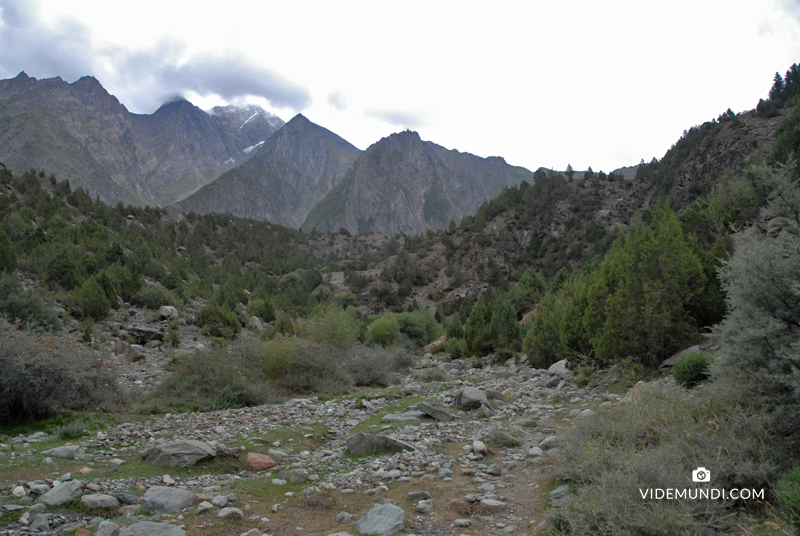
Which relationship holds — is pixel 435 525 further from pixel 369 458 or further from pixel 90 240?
pixel 90 240

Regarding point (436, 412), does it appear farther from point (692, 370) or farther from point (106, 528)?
point (106, 528)

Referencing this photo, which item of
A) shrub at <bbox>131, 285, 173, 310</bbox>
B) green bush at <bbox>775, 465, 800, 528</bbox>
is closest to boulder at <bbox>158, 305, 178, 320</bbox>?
shrub at <bbox>131, 285, 173, 310</bbox>

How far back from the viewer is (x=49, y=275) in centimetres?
2453

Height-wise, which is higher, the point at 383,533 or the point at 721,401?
the point at 721,401

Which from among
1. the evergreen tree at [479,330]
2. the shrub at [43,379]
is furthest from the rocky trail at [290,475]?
the evergreen tree at [479,330]

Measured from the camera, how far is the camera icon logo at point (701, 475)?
14.7ft

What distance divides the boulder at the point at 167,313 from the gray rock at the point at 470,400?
2117cm

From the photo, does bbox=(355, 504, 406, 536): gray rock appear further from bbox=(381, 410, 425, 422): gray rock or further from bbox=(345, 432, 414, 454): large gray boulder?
bbox=(381, 410, 425, 422): gray rock

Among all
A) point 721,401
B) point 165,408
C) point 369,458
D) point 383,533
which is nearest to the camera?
point 383,533

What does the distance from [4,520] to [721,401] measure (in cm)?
902

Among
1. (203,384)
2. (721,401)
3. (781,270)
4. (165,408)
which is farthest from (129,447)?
(781,270)

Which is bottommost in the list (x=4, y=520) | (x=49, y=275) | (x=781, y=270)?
(x=4, y=520)

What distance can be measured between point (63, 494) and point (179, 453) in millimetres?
1864

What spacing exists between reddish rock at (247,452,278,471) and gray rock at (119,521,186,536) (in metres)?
2.75
